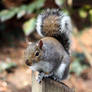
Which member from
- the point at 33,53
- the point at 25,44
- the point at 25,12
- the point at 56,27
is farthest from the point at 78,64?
the point at 33,53

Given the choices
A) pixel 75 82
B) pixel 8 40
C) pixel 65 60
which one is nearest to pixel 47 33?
pixel 65 60

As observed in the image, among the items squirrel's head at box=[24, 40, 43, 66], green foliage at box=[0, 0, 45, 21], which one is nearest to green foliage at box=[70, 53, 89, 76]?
green foliage at box=[0, 0, 45, 21]

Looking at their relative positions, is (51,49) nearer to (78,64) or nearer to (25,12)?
(25,12)

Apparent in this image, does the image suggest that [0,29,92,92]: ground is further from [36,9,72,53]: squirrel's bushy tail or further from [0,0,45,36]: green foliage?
[36,9,72,53]: squirrel's bushy tail

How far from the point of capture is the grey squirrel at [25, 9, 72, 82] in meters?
1.41

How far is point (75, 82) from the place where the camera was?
3.02m

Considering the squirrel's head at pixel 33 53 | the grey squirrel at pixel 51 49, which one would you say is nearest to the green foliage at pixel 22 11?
the grey squirrel at pixel 51 49

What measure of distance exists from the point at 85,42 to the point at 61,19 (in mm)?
1927

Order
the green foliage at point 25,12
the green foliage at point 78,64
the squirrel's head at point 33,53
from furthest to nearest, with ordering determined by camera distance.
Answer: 1. the green foliage at point 78,64
2. the green foliage at point 25,12
3. the squirrel's head at point 33,53

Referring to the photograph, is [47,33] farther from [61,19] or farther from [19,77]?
[19,77]

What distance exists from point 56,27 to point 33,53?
1.03ft

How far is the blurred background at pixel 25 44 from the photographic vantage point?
2.78m

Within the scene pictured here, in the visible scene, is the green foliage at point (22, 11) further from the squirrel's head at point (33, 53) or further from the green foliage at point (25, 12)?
the squirrel's head at point (33, 53)

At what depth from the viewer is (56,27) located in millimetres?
1638
